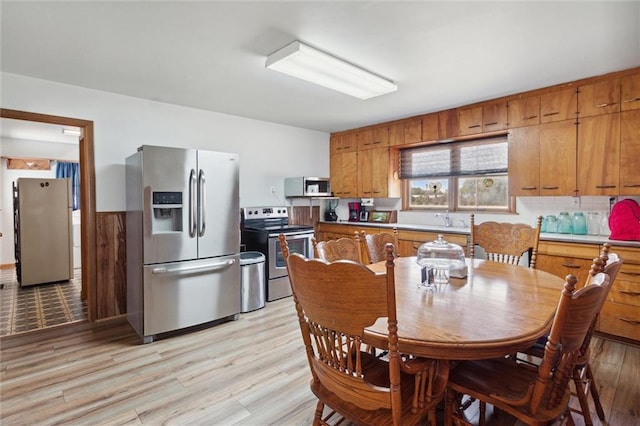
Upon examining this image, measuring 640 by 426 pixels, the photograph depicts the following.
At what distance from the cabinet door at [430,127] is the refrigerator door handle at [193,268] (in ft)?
9.32

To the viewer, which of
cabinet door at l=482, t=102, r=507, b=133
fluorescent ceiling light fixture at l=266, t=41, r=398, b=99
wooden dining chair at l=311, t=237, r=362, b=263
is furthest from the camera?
cabinet door at l=482, t=102, r=507, b=133

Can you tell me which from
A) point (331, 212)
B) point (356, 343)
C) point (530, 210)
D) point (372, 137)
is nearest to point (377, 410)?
point (356, 343)

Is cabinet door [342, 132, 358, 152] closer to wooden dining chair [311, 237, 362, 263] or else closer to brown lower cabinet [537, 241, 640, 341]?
brown lower cabinet [537, 241, 640, 341]

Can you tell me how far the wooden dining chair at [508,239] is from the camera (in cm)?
254

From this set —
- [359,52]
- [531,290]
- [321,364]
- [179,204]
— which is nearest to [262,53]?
[359,52]

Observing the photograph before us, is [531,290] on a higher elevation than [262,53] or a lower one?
lower

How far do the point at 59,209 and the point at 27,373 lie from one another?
342 cm

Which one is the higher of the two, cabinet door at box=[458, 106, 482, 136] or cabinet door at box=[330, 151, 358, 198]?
cabinet door at box=[458, 106, 482, 136]

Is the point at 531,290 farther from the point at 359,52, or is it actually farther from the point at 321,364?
the point at 359,52

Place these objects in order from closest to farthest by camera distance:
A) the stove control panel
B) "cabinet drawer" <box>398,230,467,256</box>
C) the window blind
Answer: "cabinet drawer" <box>398,230,467,256</box>
the window blind
the stove control panel

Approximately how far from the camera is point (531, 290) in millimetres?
1746

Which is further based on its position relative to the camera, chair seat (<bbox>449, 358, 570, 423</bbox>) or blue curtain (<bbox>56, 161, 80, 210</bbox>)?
blue curtain (<bbox>56, 161, 80, 210</bbox>)

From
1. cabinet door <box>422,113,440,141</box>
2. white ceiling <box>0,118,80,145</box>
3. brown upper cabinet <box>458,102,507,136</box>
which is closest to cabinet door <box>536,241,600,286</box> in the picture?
brown upper cabinet <box>458,102,507,136</box>

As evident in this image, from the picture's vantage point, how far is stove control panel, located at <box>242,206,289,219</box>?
4402mm
